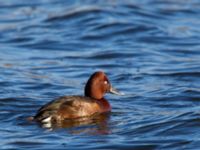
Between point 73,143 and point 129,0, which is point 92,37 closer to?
point 129,0

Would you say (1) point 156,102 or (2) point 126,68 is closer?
(1) point 156,102

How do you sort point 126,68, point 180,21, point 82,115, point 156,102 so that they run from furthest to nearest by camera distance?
1. point 180,21
2. point 126,68
3. point 156,102
4. point 82,115

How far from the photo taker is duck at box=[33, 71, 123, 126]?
1349cm

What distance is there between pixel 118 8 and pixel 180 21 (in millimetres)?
2620

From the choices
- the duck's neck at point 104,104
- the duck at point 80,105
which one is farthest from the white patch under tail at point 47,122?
the duck's neck at point 104,104

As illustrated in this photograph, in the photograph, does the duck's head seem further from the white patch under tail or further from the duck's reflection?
the white patch under tail

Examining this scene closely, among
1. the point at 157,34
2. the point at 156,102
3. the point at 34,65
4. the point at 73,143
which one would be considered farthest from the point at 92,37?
the point at 73,143

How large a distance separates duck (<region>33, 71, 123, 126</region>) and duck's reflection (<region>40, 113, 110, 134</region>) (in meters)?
0.09

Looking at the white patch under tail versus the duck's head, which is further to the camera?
the duck's head

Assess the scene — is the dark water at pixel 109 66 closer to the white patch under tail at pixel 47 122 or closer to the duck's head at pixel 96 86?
the white patch under tail at pixel 47 122

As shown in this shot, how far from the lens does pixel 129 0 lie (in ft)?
89.9

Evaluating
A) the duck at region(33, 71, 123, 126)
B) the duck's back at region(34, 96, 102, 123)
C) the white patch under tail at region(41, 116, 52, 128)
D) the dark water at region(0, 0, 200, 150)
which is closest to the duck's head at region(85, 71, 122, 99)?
the duck at region(33, 71, 123, 126)

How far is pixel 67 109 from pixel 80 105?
0.25 meters

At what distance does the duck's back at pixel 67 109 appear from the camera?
44.2 ft
